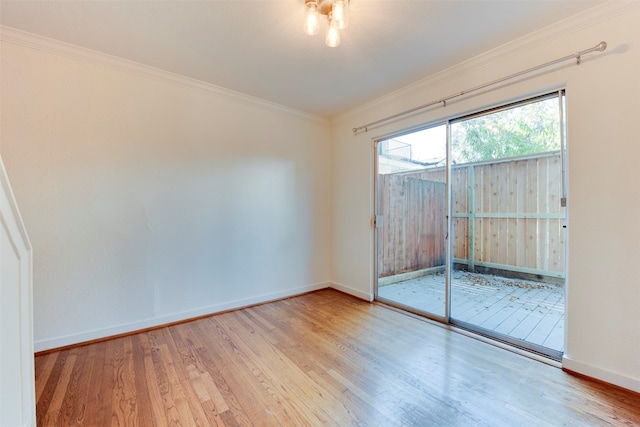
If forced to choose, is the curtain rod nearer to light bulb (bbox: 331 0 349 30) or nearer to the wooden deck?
light bulb (bbox: 331 0 349 30)

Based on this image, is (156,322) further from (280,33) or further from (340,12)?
(340,12)

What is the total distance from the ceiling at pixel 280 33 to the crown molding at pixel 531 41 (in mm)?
57

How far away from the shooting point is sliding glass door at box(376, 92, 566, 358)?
223 cm

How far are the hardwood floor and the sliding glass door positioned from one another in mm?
513

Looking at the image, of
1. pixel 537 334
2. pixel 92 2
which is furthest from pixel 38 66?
pixel 537 334

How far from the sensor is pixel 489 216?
2623mm

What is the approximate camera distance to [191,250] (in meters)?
2.78

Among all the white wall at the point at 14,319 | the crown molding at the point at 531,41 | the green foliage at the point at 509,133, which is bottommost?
the white wall at the point at 14,319

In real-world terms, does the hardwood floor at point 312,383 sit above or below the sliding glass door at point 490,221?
below

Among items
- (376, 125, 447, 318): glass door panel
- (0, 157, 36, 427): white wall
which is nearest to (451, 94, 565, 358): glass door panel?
(376, 125, 447, 318): glass door panel

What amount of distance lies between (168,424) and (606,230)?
115 inches

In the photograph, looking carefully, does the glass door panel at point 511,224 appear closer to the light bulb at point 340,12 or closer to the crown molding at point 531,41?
the crown molding at point 531,41

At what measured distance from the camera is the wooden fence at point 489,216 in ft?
7.45

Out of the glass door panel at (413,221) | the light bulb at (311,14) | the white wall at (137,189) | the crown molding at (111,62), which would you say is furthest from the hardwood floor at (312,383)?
the crown molding at (111,62)
